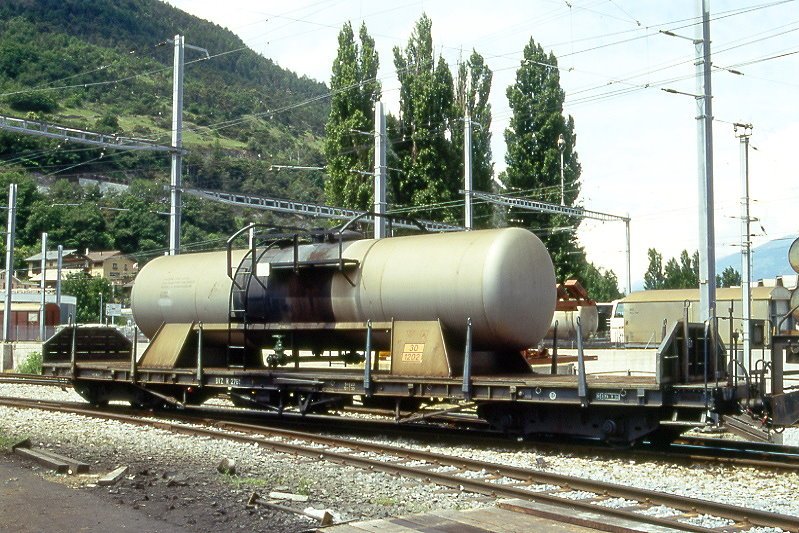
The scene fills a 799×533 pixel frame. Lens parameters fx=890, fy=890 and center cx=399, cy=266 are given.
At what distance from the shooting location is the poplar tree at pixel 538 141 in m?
51.9

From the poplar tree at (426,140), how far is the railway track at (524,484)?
33261 mm

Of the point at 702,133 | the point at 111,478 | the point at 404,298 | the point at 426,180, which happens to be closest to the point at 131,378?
the point at 404,298

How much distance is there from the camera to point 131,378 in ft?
60.8

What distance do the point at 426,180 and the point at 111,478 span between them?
3863 cm

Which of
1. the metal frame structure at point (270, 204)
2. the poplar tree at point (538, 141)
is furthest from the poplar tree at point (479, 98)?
the metal frame structure at point (270, 204)

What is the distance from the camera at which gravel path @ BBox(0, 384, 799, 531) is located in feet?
29.5

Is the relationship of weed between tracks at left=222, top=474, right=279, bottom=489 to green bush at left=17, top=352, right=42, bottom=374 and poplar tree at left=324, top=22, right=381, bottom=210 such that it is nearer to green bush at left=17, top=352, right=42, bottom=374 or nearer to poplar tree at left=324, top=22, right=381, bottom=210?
green bush at left=17, top=352, right=42, bottom=374

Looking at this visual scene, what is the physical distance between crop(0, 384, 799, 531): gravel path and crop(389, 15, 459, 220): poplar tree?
33.8 meters

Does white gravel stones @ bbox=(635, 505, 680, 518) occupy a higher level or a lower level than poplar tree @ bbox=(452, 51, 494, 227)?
lower

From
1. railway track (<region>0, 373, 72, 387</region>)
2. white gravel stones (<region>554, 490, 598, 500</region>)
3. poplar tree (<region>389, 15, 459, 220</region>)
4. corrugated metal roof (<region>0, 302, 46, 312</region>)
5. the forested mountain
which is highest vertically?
the forested mountain

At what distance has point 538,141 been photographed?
52219 millimetres

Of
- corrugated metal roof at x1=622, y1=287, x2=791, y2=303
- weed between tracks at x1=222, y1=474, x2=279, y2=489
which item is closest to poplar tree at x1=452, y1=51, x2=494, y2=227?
corrugated metal roof at x1=622, y1=287, x2=791, y2=303

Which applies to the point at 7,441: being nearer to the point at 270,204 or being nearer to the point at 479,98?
the point at 270,204

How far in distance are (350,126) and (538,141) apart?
37.8ft
